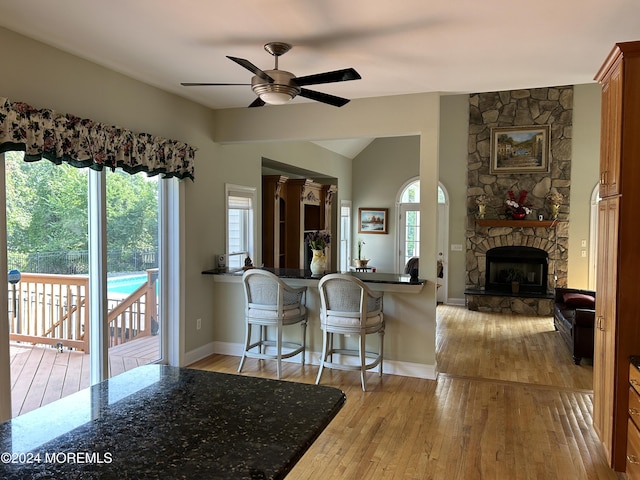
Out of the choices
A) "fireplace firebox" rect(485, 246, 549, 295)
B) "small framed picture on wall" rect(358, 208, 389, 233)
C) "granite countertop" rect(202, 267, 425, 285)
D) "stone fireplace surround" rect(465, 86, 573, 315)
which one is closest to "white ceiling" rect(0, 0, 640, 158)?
"granite countertop" rect(202, 267, 425, 285)

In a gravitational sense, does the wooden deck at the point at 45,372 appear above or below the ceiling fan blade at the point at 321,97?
below

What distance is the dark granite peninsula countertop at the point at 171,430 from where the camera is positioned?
108cm

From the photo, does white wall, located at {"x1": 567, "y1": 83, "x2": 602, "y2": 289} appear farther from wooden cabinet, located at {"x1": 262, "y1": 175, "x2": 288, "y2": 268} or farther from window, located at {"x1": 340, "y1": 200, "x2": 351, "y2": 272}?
wooden cabinet, located at {"x1": 262, "y1": 175, "x2": 288, "y2": 268}

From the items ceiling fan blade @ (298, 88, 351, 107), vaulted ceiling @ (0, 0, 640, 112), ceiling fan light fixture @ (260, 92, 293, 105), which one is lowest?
ceiling fan light fixture @ (260, 92, 293, 105)

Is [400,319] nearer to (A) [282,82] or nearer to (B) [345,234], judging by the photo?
(A) [282,82]

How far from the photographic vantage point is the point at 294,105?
4773 millimetres

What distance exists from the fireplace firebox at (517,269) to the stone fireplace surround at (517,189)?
9cm

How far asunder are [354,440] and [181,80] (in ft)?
10.3

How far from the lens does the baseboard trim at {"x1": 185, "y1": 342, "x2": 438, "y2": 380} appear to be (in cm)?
445

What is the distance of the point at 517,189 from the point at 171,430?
815 cm

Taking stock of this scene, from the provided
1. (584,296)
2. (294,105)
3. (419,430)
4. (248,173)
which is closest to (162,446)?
(419,430)

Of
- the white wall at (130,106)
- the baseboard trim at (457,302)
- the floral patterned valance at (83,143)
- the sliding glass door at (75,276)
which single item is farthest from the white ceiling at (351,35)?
the baseboard trim at (457,302)

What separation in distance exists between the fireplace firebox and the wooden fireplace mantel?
415 mm

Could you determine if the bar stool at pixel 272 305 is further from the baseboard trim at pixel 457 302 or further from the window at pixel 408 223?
the window at pixel 408 223
